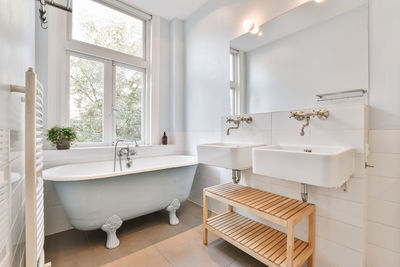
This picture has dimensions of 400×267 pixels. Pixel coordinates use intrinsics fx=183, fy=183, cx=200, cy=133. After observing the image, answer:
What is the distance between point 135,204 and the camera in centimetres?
177

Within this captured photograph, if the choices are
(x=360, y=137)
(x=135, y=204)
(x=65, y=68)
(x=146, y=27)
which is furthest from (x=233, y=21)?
(x=135, y=204)

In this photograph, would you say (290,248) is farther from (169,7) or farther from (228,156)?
(169,7)

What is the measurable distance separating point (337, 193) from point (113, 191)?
1.77 m

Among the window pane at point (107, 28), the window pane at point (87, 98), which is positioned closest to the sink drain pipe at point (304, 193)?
the window pane at point (87, 98)

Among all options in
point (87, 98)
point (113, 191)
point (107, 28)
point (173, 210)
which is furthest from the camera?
point (107, 28)

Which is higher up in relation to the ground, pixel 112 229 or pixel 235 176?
pixel 235 176

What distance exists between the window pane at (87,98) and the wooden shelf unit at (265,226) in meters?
1.73

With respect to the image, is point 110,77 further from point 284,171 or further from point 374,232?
point 374,232

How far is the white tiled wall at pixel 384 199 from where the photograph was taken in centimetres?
111

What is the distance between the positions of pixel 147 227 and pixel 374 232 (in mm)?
1933

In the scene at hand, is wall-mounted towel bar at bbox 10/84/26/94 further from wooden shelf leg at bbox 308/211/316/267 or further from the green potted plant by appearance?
wooden shelf leg at bbox 308/211/316/267

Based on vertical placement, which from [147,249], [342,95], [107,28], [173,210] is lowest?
[147,249]

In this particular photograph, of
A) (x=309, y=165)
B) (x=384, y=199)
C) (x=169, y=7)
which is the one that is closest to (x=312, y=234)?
(x=384, y=199)

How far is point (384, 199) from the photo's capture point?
1153mm
